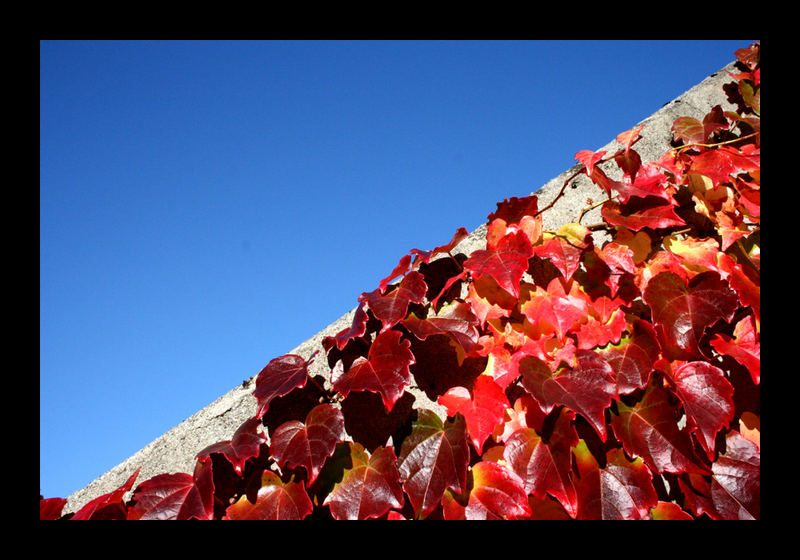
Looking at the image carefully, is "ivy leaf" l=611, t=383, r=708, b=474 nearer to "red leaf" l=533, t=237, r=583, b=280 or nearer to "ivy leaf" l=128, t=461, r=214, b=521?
"red leaf" l=533, t=237, r=583, b=280

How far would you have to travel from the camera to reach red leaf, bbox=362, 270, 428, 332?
4.35 feet

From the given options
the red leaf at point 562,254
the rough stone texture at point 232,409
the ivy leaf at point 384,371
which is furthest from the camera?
the rough stone texture at point 232,409

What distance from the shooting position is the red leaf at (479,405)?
1.20m

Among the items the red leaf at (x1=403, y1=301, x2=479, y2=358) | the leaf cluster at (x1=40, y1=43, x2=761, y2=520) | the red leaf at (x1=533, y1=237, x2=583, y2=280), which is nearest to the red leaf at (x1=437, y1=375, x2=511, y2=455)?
the leaf cluster at (x1=40, y1=43, x2=761, y2=520)

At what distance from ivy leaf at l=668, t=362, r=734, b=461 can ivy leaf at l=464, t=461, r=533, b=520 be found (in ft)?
1.43

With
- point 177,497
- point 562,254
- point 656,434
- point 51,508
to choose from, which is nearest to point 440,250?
point 562,254

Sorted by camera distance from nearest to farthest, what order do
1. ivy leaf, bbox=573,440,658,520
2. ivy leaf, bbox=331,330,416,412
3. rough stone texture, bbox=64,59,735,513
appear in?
ivy leaf, bbox=573,440,658,520
ivy leaf, bbox=331,330,416,412
rough stone texture, bbox=64,59,735,513

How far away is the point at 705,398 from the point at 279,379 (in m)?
1.09

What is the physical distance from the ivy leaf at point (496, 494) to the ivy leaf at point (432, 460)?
0.06m

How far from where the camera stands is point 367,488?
121cm

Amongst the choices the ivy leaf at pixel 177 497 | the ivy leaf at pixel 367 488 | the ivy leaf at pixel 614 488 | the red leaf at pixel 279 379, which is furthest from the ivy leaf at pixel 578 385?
the ivy leaf at pixel 177 497

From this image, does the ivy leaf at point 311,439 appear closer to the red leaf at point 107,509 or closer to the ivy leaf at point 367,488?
the ivy leaf at point 367,488
